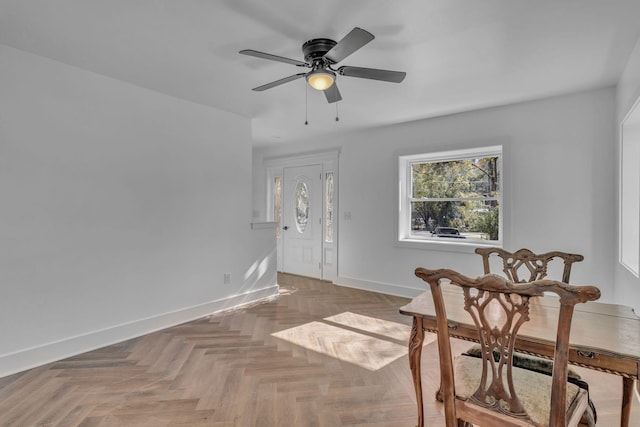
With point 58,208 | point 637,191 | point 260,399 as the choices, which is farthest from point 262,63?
point 637,191

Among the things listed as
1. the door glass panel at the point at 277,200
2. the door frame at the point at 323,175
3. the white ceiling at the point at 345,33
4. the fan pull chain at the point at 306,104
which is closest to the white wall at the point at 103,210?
the white ceiling at the point at 345,33

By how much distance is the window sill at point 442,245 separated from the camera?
159 inches

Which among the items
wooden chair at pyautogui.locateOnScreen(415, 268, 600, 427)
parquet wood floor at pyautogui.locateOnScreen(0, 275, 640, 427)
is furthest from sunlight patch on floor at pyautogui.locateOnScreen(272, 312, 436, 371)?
wooden chair at pyautogui.locateOnScreen(415, 268, 600, 427)

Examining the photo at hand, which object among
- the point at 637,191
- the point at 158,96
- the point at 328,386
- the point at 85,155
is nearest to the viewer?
the point at 328,386

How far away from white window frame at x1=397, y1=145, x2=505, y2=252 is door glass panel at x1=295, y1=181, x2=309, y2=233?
1820mm

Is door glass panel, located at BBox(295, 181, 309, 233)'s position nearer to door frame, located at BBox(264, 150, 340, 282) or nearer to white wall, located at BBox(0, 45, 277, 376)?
door frame, located at BBox(264, 150, 340, 282)

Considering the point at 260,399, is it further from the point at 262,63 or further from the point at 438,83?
the point at 438,83

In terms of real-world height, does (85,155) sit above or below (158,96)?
below

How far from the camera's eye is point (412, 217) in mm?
4754

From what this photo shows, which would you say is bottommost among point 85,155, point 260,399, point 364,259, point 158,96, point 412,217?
point 260,399

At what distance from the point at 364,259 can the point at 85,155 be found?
143 inches

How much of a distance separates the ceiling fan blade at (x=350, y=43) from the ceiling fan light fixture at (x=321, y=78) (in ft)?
0.31

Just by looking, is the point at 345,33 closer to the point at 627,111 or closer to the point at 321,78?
the point at 321,78

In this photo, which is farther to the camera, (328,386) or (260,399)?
(328,386)
